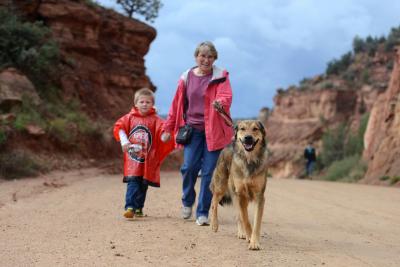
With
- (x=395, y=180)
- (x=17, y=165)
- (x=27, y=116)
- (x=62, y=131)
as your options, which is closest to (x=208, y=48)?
(x=17, y=165)

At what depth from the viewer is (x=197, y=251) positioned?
5.51 m

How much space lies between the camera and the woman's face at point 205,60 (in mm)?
7520

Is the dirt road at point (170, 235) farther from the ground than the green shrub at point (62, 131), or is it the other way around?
the green shrub at point (62, 131)

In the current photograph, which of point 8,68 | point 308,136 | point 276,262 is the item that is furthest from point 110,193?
point 308,136

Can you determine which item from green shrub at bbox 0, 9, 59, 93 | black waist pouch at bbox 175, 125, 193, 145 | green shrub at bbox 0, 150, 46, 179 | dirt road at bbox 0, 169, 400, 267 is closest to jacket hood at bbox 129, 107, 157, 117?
black waist pouch at bbox 175, 125, 193, 145

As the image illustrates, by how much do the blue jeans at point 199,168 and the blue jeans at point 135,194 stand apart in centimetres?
71

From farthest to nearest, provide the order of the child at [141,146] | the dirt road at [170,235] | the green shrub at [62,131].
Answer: the green shrub at [62,131] → the child at [141,146] → the dirt road at [170,235]

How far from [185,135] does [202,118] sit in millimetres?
362

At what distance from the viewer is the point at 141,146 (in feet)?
27.0

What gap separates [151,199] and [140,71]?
68.4ft

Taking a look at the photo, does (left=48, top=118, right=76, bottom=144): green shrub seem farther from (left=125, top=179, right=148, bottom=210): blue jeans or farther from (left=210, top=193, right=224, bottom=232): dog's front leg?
(left=210, top=193, right=224, bottom=232): dog's front leg

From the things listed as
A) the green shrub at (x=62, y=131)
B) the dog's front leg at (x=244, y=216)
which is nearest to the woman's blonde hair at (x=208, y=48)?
the dog's front leg at (x=244, y=216)

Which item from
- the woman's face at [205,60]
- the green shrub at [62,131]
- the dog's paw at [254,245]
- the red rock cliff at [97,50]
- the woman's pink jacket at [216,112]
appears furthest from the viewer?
the red rock cliff at [97,50]

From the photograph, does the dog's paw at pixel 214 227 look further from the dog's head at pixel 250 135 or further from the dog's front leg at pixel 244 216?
the dog's head at pixel 250 135
